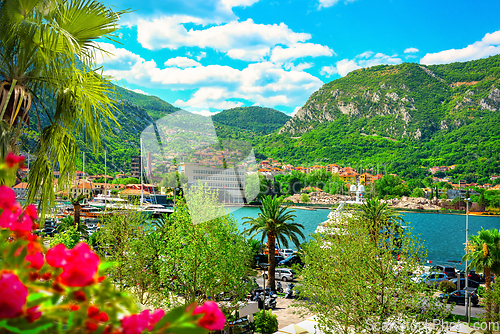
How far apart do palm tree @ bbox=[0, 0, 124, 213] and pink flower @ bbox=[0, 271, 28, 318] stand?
103 inches

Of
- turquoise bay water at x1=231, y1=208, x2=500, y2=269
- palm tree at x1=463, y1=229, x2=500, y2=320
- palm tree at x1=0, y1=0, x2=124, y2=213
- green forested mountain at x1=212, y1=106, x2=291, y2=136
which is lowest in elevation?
turquoise bay water at x1=231, y1=208, x2=500, y2=269

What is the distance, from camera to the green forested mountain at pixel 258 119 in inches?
4855

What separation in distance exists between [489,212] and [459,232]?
42.3m

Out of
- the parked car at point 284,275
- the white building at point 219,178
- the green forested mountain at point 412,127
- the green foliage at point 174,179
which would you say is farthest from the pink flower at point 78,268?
the green forested mountain at point 412,127

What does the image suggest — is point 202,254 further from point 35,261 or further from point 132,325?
point 132,325

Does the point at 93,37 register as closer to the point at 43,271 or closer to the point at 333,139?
the point at 43,271

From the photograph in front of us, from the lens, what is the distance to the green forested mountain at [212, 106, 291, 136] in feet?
405

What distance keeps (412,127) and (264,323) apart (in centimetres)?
17576

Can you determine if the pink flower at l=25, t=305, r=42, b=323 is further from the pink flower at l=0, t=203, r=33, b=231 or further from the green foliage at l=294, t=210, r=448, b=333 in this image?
the green foliage at l=294, t=210, r=448, b=333

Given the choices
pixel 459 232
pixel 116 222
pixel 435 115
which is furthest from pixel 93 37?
pixel 435 115

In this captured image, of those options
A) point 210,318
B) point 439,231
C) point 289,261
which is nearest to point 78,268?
point 210,318

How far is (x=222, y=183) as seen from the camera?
56.0 ft

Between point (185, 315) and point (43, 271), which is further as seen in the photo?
point (43, 271)

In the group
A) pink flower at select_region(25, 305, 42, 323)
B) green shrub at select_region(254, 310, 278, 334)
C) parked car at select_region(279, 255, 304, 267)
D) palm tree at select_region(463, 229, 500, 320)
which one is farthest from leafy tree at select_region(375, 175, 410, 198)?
pink flower at select_region(25, 305, 42, 323)
